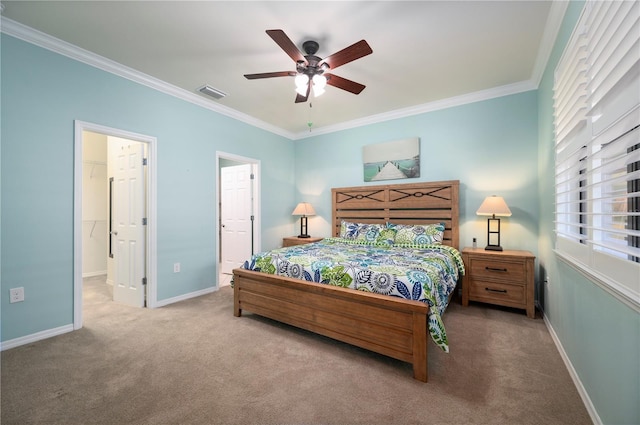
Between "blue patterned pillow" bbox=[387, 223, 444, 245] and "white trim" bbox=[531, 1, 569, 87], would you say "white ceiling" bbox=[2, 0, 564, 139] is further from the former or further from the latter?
"blue patterned pillow" bbox=[387, 223, 444, 245]

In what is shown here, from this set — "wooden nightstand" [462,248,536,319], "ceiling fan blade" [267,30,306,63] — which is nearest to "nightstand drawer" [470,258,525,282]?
"wooden nightstand" [462,248,536,319]

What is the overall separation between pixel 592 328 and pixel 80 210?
424 cm

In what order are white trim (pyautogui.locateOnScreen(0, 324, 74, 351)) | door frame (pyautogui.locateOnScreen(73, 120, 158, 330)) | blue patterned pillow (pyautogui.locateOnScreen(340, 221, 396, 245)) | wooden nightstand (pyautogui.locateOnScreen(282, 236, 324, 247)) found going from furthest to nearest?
wooden nightstand (pyautogui.locateOnScreen(282, 236, 324, 247)) → blue patterned pillow (pyautogui.locateOnScreen(340, 221, 396, 245)) → door frame (pyautogui.locateOnScreen(73, 120, 158, 330)) → white trim (pyautogui.locateOnScreen(0, 324, 74, 351))

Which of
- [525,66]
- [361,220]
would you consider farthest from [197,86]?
[525,66]

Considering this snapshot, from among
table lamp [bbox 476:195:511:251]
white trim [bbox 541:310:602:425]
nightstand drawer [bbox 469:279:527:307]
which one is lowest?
white trim [bbox 541:310:602:425]

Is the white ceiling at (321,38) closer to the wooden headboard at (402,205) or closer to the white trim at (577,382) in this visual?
the wooden headboard at (402,205)

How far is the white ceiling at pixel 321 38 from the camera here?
2.12 metres

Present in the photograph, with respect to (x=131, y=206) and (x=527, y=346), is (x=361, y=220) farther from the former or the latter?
(x=131, y=206)

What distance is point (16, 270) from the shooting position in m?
2.30

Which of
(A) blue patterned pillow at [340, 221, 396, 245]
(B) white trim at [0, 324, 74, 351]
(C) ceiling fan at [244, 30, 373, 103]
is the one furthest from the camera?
(A) blue patterned pillow at [340, 221, 396, 245]

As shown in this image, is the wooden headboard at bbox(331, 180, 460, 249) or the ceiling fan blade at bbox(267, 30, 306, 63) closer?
the ceiling fan blade at bbox(267, 30, 306, 63)

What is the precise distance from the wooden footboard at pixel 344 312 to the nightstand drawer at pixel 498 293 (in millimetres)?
1747

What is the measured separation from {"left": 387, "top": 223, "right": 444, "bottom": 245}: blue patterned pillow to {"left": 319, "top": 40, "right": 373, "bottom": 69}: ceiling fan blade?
2346mm

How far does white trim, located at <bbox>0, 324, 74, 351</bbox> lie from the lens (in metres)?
2.24
